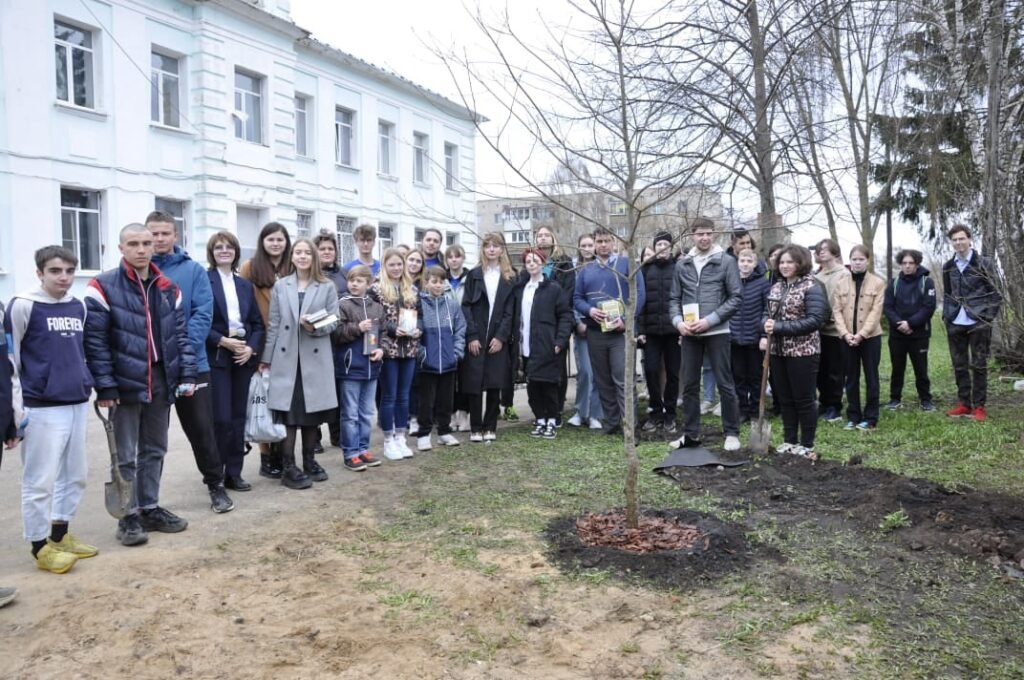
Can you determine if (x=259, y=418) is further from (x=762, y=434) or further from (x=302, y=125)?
(x=302, y=125)

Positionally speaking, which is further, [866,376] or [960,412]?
[960,412]

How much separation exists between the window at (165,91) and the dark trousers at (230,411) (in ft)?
44.2

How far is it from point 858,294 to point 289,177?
53.2ft

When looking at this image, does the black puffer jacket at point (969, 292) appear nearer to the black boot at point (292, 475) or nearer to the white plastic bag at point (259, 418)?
the black boot at point (292, 475)

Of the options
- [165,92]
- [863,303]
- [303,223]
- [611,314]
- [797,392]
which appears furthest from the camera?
[303,223]

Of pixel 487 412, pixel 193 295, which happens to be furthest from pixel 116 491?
pixel 487 412

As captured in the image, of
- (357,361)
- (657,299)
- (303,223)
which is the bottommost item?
(357,361)

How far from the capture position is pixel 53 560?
14.0 feet

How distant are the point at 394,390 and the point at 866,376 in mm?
4999

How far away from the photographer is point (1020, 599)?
373 centimetres

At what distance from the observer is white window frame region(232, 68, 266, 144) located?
19016 millimetres

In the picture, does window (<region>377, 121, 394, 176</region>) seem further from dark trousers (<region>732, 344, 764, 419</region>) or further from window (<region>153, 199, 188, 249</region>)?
dark trousers (<region>732, 344, 764, 419</region>)

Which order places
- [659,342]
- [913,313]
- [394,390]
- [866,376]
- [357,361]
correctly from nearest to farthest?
[357,361]
[394,390]
[866,376]
[659,342]
[913,313]

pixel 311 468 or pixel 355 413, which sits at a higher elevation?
pixel 355 413
